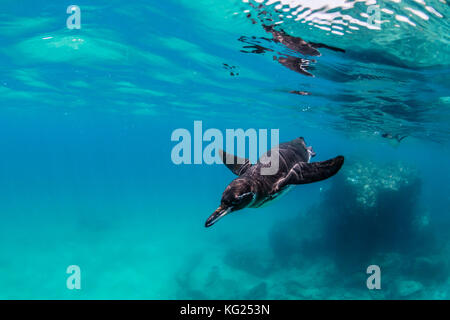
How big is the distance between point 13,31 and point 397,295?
71.8ft

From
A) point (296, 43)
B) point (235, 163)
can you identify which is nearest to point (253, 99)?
point (296, 43)

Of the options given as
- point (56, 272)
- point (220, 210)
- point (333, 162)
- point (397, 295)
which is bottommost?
point (397, 295)

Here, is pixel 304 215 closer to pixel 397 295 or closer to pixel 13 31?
pixel 397 295

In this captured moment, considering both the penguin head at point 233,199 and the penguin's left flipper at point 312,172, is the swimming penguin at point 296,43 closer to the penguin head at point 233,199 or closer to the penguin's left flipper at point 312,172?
the penguin's left flipper at point 312,172

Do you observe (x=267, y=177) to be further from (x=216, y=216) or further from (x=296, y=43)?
(x=296, y=43)

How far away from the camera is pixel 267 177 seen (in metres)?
4.66

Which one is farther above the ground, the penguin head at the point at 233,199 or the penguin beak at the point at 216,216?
the penguin head at the point at 233,199

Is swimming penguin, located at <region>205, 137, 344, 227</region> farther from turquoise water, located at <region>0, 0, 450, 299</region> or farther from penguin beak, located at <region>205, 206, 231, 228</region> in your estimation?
turquoise water, located at <region>0, 0, 450, 299</region>

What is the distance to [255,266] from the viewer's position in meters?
19.7

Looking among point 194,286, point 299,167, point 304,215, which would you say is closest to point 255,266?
point 194,286

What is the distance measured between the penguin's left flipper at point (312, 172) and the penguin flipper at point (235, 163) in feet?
3.41

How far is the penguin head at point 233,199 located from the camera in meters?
3.62

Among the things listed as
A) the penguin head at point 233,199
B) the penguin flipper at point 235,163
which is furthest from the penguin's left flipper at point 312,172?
the penguin flipper at point 235,163

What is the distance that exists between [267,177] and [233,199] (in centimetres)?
118
